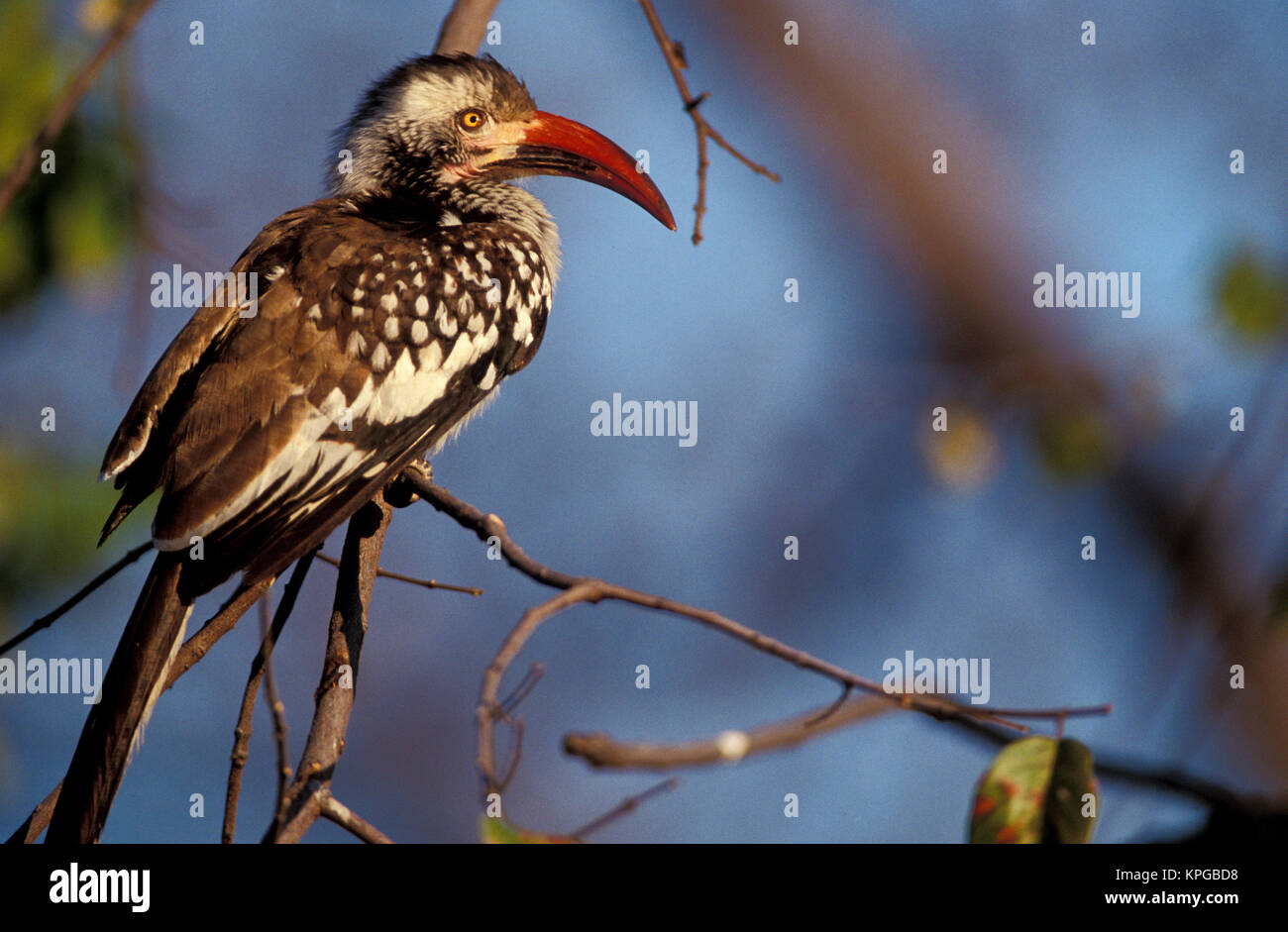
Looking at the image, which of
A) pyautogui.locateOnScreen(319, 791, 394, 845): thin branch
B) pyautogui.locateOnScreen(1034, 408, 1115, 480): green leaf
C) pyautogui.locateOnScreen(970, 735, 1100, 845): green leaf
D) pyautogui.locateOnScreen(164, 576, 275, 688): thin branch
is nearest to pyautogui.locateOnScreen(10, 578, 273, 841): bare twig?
pyautogui.locateOnScreen(164, 576, 275, 688): thin branch

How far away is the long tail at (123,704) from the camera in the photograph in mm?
2658

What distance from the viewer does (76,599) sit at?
9.14 ft

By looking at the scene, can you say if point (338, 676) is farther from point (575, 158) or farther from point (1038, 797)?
point (575, 158)

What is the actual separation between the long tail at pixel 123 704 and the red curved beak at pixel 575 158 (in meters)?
2.22

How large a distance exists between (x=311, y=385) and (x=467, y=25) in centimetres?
150

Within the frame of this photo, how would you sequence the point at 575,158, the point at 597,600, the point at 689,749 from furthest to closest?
the point at 575,158 < the point at 597,600 < the point at 689,749

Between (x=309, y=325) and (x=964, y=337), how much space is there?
11.3ft

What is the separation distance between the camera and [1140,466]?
5.21m

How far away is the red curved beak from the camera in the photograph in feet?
14.6

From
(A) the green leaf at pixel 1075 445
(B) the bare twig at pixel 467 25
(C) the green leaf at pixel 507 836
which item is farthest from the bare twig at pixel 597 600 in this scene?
(A) the green leaf at pixel 1075 445

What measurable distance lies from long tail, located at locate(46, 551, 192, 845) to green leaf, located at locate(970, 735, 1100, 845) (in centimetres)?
195

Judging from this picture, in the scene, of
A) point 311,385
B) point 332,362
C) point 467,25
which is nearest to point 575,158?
point 467,25

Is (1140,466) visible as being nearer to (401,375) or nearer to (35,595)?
(401,375)
